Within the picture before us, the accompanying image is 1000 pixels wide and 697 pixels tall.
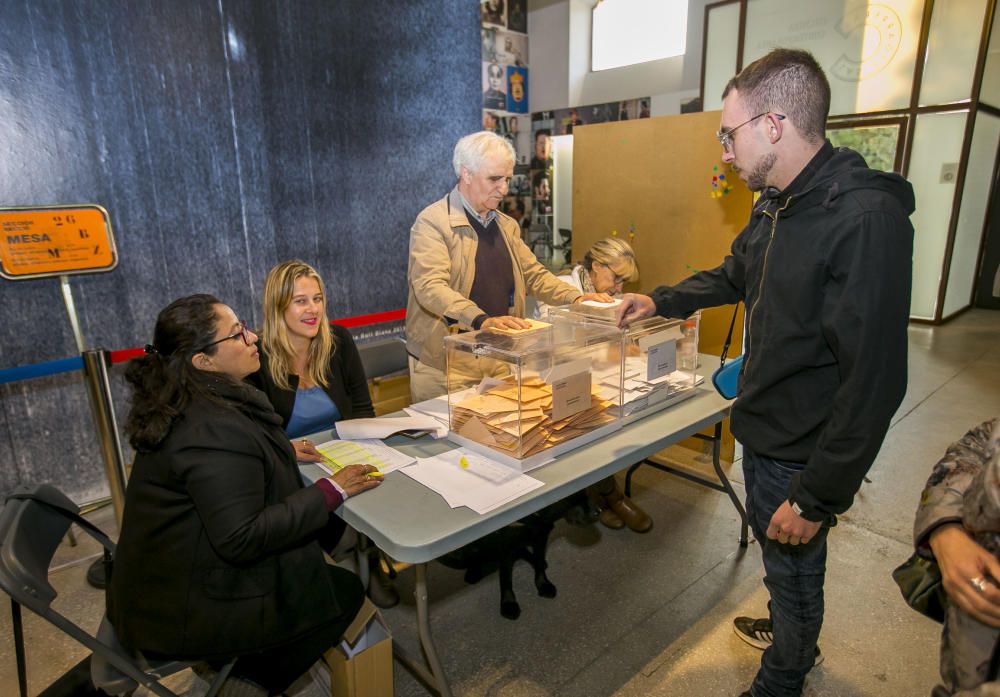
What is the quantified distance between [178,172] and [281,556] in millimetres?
2378

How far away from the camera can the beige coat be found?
230 cm

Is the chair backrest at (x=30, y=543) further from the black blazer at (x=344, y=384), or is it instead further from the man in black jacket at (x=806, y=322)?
the man in black jacket at (x=806, y=322)

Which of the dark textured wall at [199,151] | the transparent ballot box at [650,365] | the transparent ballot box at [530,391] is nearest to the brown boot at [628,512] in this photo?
the transparent ballot box at [650,365]

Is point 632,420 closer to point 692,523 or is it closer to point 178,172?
point 692,523

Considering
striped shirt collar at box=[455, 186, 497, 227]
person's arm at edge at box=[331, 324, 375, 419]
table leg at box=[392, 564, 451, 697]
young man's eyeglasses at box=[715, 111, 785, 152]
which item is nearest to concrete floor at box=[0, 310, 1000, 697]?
table leg at box=[392, 564, 451, 697]

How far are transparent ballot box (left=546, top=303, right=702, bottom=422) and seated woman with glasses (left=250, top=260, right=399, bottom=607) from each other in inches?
34.9

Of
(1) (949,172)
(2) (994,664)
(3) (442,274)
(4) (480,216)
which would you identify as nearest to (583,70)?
(1) (949,172)

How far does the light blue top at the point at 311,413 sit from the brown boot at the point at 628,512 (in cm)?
141

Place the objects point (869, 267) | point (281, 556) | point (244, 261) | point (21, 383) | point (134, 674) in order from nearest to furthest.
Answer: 1. point (869, 267)
2. point (134, 674)
3. point (281, 556)
4. point (21, 383)
5. point (244, 261)

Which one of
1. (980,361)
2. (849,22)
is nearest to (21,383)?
(980,361)

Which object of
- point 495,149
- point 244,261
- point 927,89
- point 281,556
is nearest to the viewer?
point 281,556

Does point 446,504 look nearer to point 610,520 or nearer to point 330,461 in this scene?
point 330,461

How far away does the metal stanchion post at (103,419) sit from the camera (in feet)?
8.17

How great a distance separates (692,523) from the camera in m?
2.89
